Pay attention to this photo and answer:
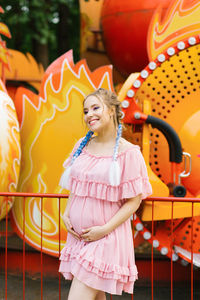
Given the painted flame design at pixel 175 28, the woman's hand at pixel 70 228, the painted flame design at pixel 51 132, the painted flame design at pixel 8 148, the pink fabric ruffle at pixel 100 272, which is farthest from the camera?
the painted flame design at pixel 51 132

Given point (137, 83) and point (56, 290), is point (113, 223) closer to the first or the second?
point (137, 83)

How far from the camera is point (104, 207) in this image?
88.5 inches

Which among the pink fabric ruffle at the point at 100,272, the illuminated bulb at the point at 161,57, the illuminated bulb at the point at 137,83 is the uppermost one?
the illuminated bulb at the point at 161,57

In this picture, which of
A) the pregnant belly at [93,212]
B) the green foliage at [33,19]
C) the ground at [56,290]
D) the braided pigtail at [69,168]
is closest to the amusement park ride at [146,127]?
the ground at [56,290]

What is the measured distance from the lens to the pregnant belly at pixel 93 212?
7.35 feet

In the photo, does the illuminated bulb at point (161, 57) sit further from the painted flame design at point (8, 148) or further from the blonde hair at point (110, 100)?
the blonde hair at point (110, 100)

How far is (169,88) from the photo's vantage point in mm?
3879

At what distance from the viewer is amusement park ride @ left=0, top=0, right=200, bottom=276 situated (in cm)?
363

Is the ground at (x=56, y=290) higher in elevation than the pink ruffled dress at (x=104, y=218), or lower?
lower

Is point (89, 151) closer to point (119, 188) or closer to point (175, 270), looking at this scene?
point (119, 188)

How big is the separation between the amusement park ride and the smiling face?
1.29m

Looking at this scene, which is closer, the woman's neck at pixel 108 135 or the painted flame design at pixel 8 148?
the woman's neck at pixel 108 135

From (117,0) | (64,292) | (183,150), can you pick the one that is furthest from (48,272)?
(117,0)

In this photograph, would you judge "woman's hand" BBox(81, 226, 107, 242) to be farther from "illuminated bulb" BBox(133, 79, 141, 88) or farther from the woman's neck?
"illuminated bulb" BBox(133, 79, 141, 88)
